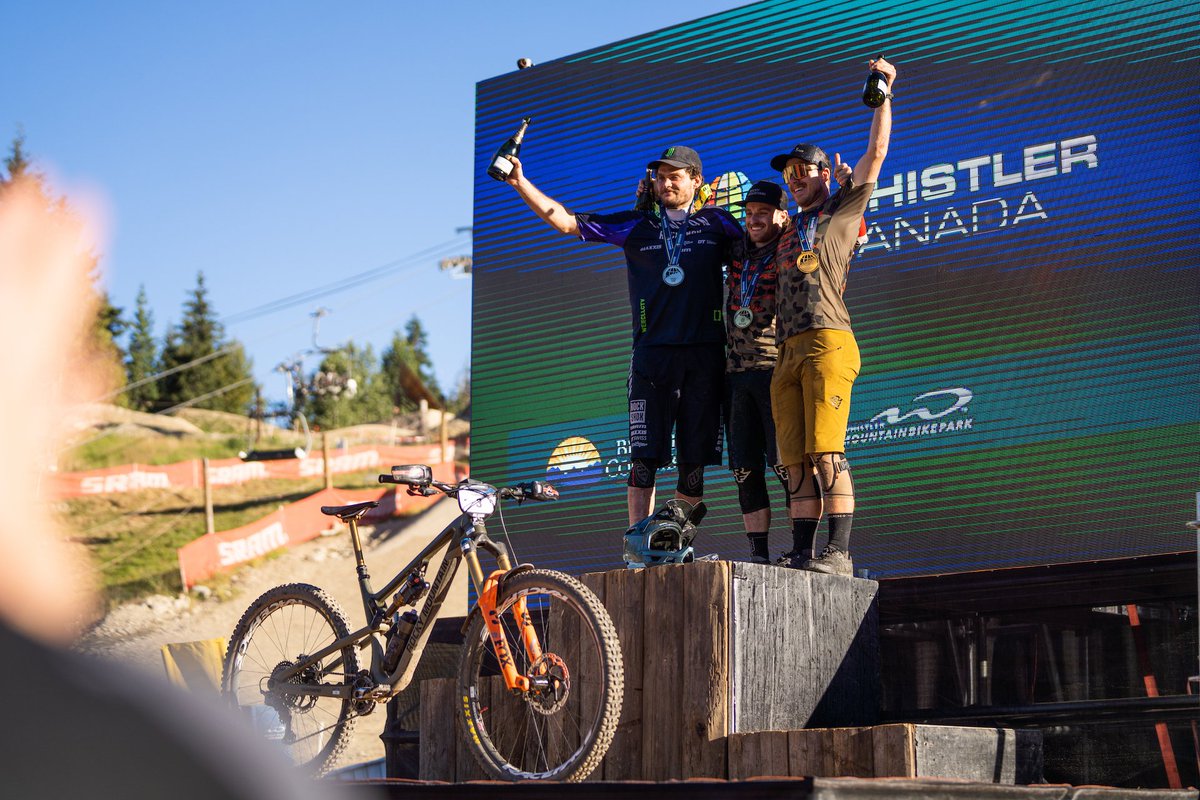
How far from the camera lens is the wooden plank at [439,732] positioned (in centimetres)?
430

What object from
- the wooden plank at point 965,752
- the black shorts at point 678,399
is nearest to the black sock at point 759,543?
the black shorts at point 678,399

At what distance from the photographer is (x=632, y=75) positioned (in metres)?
7.94

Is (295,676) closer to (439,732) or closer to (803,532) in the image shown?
(439,732)

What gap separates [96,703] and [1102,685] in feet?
Answer: 14.2

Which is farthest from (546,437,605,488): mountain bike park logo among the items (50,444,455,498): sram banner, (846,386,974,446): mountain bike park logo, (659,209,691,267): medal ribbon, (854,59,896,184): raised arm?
(50,444,455,498): sram banner

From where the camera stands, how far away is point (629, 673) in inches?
147

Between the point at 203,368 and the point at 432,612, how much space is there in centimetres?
4515

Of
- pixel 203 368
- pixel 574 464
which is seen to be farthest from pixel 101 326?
pixel 574 464

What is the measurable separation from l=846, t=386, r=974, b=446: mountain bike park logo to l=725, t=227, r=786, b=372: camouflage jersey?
7.30 feet

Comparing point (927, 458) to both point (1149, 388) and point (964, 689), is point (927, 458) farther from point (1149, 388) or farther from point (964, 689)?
point (964, 689)

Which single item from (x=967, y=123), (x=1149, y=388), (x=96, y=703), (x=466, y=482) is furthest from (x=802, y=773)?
(x=967, y=123)

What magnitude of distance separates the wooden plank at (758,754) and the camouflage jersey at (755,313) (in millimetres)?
1423

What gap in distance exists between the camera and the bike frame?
369 centimetres

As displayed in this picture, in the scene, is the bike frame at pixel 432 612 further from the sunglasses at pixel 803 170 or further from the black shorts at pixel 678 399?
the sunglasses at pixel 803 170
